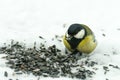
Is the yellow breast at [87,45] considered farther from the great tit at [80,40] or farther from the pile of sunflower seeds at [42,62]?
the pile of sunflower seeds at [42,62]

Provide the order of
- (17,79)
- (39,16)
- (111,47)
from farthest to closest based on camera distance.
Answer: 1. (39,16)
2. (111,47)
3. (17,79)

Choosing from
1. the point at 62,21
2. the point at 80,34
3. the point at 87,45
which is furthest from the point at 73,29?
the point at 62,21

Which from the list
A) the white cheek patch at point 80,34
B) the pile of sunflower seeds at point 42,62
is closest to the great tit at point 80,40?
the white cheek patch at point 80,34

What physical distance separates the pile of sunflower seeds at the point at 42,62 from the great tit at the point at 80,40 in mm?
172

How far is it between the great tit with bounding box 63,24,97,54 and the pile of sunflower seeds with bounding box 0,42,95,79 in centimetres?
17

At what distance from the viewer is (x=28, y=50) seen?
6.51 m

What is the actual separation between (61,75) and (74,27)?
78cm

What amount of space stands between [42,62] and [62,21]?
56.1 inches

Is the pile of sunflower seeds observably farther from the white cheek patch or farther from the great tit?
the white cheek patch

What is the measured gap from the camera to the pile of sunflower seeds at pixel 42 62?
19.7 feet

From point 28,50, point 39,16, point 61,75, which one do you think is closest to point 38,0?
point 39,16

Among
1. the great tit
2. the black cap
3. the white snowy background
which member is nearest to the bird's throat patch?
the great tit

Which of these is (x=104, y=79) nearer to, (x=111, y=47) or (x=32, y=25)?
(x=111, y=47)

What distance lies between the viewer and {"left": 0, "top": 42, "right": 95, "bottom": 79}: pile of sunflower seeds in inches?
236
